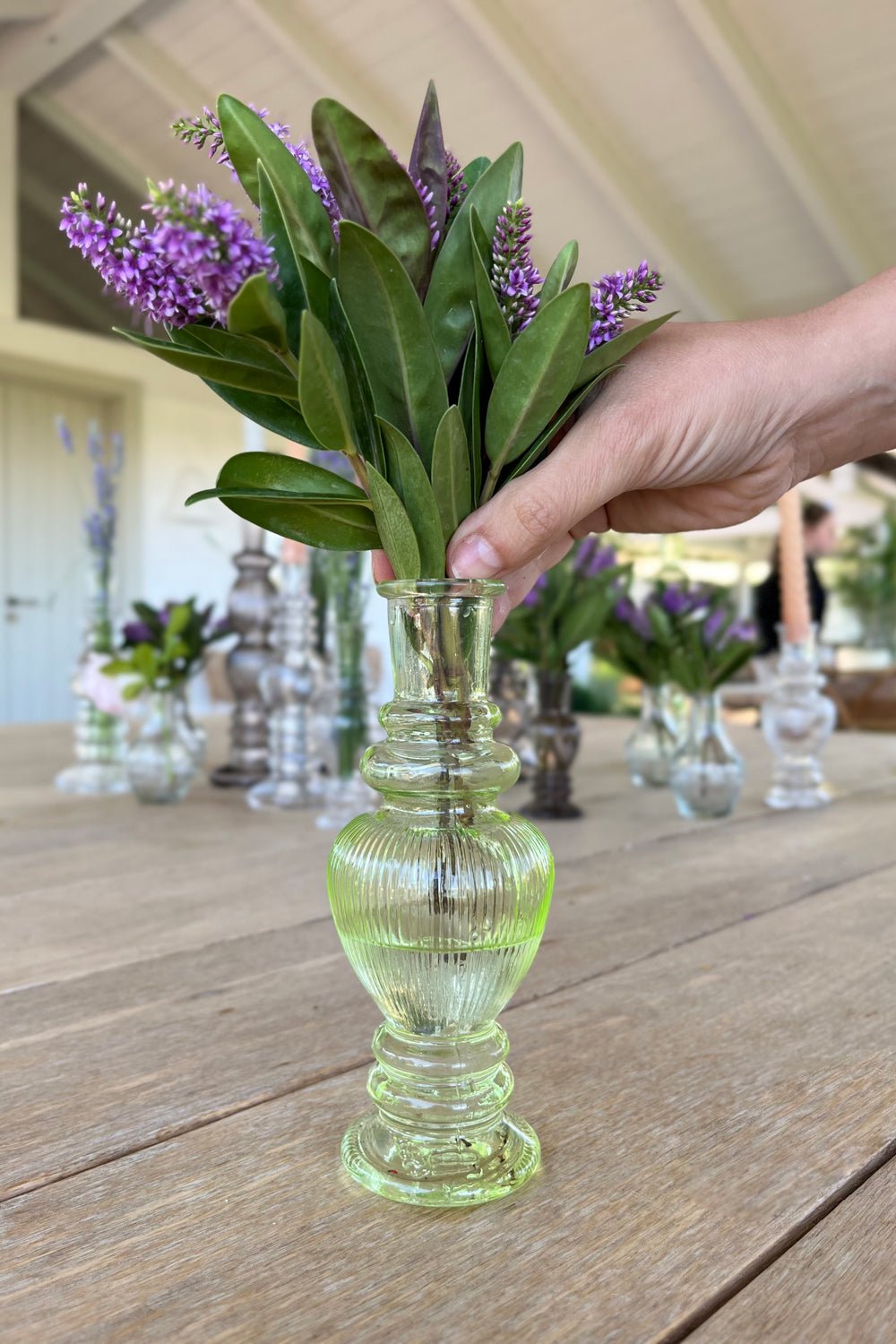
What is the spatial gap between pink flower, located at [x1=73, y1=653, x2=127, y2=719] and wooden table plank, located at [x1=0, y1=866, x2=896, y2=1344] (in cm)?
99

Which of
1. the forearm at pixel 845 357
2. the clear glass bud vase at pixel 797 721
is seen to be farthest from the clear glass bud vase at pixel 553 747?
the forearm at pixel 845 357

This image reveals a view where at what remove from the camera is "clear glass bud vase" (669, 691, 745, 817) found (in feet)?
4.39

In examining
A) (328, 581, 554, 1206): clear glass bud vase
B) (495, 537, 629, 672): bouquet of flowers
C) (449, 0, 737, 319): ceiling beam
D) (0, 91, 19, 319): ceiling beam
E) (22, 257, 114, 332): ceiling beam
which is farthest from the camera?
(22, 257, 114, 332): ceiling beam

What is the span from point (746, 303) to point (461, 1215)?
5571 millimetres

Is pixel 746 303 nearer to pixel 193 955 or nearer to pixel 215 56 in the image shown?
pixel 215 56

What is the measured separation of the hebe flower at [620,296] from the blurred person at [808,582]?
10.8 ft

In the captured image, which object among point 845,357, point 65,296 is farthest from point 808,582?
point 65,296

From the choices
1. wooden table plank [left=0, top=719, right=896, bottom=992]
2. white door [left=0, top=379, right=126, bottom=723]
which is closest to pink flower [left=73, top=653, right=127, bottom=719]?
wooden table plank [left=0, top=719, right=896, bottom=992]

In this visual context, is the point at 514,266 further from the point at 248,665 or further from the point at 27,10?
the point at 27,10

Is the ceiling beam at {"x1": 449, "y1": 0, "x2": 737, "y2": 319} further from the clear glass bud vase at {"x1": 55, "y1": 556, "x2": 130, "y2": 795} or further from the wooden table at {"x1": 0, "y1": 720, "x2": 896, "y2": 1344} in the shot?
the wooden table at {"x1": 0, "y1": 720, "x2": 896, "y2": 1344}

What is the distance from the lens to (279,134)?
0.43 meters

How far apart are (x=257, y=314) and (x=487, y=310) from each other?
113mm

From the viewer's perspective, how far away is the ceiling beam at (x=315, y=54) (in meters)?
4.28

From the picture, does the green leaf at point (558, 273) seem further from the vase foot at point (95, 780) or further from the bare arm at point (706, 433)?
the vase foot at point (95, 780)
